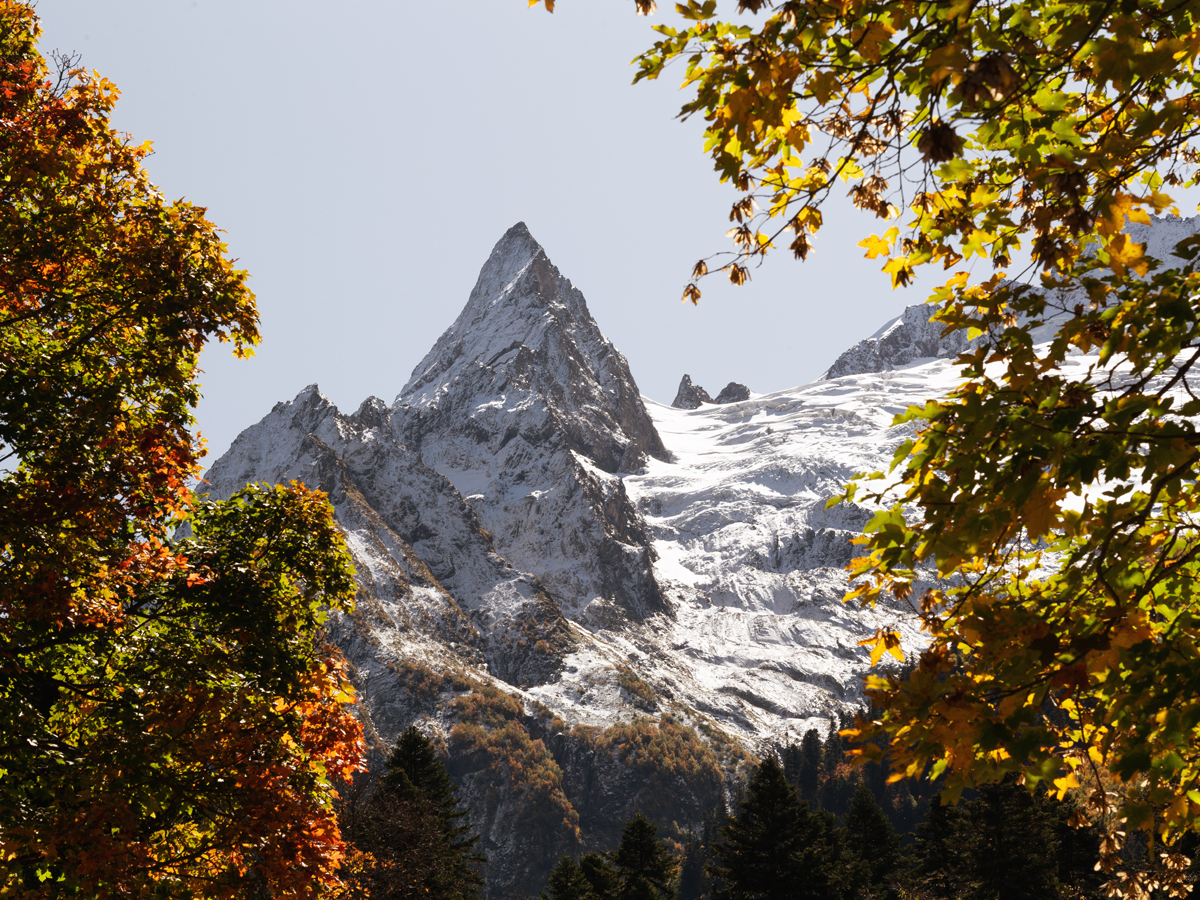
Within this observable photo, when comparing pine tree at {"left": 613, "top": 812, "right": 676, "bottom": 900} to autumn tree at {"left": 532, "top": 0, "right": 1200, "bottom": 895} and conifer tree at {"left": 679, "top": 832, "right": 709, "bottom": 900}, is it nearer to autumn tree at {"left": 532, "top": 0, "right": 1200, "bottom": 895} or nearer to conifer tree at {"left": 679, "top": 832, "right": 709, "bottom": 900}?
autumn tree at {"left": 532, "top": 0, "right": 1200, "bottom": 895}

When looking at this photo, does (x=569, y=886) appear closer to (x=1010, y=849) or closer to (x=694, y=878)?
(x=1010, y=849)

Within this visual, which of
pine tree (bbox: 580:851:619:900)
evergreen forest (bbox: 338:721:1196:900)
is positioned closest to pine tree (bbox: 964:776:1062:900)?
evergreen forest (bbox: 338:721:1196:900)

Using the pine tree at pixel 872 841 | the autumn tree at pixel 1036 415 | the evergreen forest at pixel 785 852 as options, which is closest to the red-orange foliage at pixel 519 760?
the evergreen forest at pixel 785 852

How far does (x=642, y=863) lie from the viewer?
36.3 meters

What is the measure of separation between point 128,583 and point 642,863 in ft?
113

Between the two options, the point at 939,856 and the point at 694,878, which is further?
the point at 694,878

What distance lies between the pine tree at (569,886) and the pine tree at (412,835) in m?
4.49

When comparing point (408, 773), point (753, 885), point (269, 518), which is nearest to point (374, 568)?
point (408, 773)

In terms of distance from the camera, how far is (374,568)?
194m

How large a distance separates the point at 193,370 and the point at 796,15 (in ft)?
26.5

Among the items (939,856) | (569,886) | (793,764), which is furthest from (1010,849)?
(793,764)

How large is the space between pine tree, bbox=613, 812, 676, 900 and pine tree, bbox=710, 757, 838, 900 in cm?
675

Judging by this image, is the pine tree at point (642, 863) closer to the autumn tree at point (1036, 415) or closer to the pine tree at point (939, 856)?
the pine tree at point (939, 856)

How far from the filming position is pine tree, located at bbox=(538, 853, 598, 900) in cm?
3675
